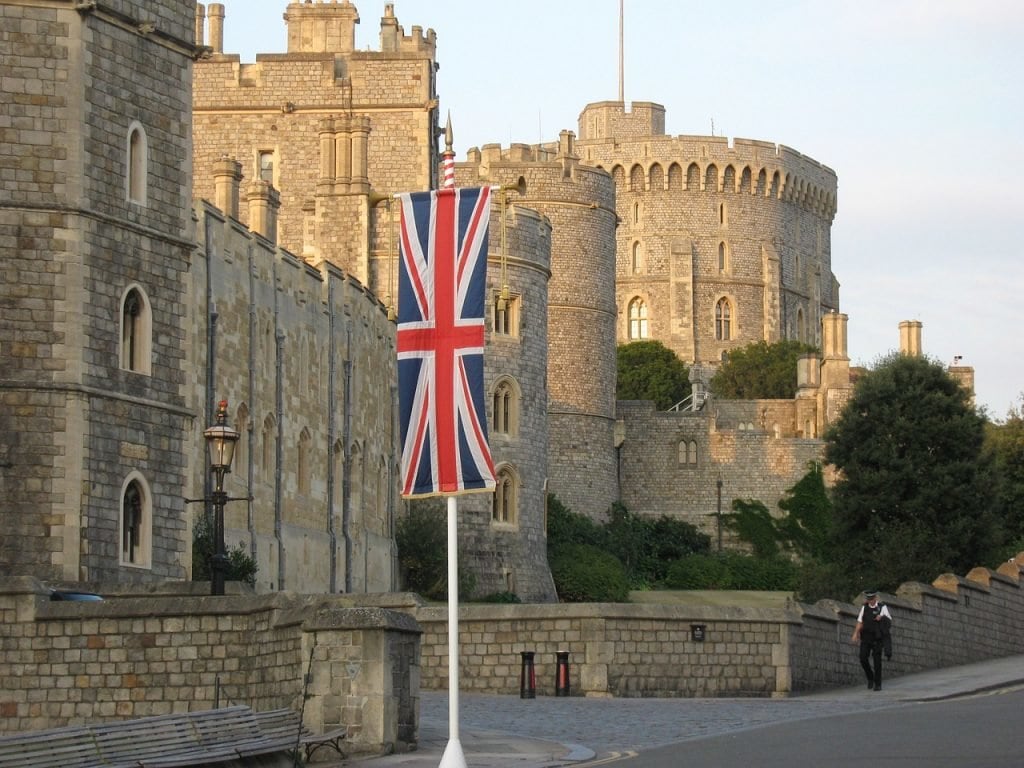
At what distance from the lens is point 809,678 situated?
35281 millimetres

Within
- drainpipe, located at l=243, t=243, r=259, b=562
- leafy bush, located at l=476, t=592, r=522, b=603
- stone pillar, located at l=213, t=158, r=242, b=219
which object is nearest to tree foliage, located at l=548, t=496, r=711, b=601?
leafy bush, located at l=476, t=592, r=522, b=603

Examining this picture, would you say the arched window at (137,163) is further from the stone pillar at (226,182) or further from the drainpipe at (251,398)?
the stone pillar at (226,182)

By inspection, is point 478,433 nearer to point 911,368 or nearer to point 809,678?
point 809,678

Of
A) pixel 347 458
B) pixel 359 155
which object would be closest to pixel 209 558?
pixel 347 458

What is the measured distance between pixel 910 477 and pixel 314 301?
47.0ft

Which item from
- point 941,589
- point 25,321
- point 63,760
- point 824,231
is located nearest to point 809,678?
point 941,589

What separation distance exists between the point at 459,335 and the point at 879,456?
36.6 m

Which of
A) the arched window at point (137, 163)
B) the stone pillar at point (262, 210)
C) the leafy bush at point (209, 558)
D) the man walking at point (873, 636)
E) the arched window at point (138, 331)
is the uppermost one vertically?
the stone pillar at point (262, 210)

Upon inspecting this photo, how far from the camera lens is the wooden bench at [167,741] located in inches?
852

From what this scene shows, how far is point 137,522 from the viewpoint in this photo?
3300cm

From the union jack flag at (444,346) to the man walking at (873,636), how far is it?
12.6 meters

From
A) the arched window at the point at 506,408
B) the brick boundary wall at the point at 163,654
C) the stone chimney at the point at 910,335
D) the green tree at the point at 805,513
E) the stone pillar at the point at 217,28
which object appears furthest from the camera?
the stone chimney at the point at 910,335

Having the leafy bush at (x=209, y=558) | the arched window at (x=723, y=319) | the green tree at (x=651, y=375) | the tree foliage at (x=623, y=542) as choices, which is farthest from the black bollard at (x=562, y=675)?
the arched window at (x=723, y=319)

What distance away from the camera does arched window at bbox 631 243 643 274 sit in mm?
130750
